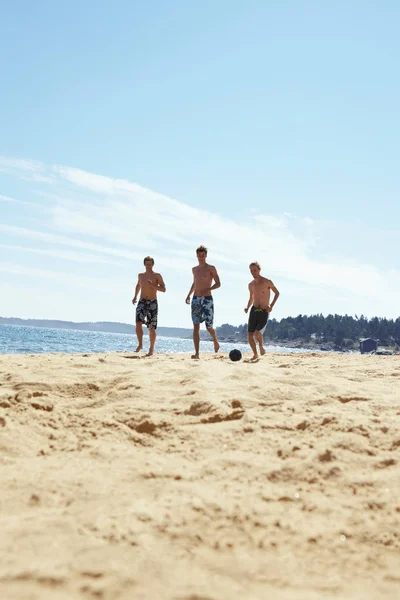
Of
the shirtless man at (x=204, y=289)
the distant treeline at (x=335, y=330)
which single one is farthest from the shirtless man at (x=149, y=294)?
the distant treeline at (x=335, y=330)

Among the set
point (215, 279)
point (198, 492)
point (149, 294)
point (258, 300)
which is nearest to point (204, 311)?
point (215, 279)

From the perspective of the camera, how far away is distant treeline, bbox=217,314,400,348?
424 ft

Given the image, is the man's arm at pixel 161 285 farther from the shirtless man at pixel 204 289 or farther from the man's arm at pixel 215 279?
the man's arm at pixel 215 279

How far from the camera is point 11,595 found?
64.6 inches

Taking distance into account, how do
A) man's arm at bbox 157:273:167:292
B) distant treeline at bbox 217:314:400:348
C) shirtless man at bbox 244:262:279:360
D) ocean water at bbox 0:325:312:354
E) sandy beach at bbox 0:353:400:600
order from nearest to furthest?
1. sandy beach at bbox 0:353:400:600
2. shirtless man at bbox 244:262:279:360
3. man's arm at bbox 157:273:167:292
4. ocean water at bbox 0:325:312:354
5. distant treeline at bbox 217:314:400:348

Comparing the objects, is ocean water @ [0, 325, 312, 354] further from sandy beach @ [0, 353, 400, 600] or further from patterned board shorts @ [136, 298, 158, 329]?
sandy beach @ [0, 353, 400, 600]

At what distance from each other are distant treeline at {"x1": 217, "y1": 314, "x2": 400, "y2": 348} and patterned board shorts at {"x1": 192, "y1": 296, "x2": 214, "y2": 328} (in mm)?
120251

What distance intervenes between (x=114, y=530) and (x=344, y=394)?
2616 millimetres

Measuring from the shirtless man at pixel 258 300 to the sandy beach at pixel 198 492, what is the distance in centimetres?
486

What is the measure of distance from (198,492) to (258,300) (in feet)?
22.7

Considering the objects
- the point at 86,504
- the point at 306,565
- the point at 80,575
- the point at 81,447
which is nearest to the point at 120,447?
the point at 81,447

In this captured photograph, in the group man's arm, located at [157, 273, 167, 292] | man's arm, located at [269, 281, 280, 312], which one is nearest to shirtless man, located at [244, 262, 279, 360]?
man's arm, located at [269, 281, 280, 312]

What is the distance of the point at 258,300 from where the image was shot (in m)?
9.16

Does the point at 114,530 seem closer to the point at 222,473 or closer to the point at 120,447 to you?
the point at 222,473
